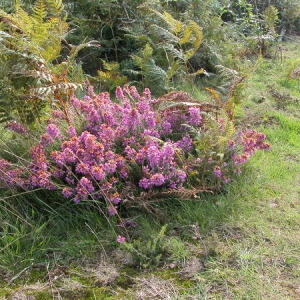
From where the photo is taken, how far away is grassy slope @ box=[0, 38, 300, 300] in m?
2.56

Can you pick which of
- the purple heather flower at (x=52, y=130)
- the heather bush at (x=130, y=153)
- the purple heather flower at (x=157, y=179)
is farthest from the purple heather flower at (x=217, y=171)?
the purple heather flower at (x=52, y=130)

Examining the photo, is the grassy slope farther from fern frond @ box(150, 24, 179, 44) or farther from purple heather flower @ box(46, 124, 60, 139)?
fern frond @ box(150, 24, 179, 44)

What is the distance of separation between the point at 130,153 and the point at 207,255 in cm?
95

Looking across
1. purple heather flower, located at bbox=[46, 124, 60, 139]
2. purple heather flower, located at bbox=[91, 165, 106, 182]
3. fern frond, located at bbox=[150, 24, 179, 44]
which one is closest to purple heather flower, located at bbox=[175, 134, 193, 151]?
purple heather flower, located at bbox=[91, 165, 106, 182]

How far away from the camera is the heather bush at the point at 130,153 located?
2.96 meters

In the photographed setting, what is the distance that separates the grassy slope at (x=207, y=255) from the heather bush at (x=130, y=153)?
22cm

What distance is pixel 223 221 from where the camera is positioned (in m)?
3.12

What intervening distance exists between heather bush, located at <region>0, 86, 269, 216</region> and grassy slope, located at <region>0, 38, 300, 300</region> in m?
0.22

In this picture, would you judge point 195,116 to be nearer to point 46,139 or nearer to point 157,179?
point 157,179

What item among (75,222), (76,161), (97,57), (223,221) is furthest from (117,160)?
(97,57)

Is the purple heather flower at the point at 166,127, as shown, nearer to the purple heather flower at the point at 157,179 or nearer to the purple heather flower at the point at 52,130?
the purple heather flower at the point at 157,179

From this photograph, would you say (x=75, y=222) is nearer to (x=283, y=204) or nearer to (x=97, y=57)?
(x=283, y=204)

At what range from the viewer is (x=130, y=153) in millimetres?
3143

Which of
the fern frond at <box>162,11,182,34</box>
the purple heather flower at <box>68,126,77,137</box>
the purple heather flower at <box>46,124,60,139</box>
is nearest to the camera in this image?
the purple heather flower at <box>46,124,60,139</box>
